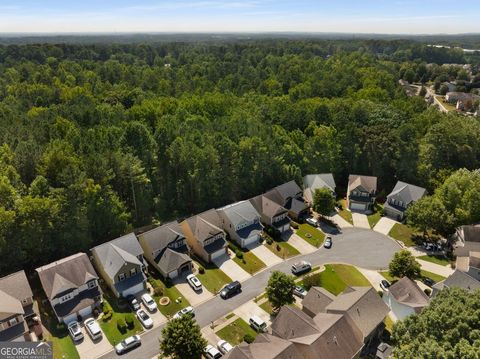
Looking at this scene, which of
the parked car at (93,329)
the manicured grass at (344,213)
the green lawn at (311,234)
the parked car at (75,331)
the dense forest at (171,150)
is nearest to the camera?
the parked car at (75,331)

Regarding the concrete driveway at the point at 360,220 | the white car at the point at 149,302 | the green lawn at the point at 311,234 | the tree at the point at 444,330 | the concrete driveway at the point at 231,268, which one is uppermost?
the tree at the point at 444,330

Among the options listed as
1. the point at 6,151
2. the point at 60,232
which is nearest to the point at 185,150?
the point at 60,232

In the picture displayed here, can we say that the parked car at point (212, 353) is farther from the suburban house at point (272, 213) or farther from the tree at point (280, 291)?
the suburban house at point (272, 213)

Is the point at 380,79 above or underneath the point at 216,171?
above

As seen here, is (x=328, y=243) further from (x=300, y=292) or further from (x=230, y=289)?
(x=230, y=289)

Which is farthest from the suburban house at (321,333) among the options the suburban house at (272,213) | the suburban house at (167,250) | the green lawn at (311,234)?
the suburban house at (272,213)

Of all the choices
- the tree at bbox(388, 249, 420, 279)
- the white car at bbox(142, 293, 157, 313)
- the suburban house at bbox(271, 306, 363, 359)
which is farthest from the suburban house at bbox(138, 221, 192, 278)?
the tree at bbox(388, 249, 420, 279)

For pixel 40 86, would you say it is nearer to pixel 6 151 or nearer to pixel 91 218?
pixel 6 151
